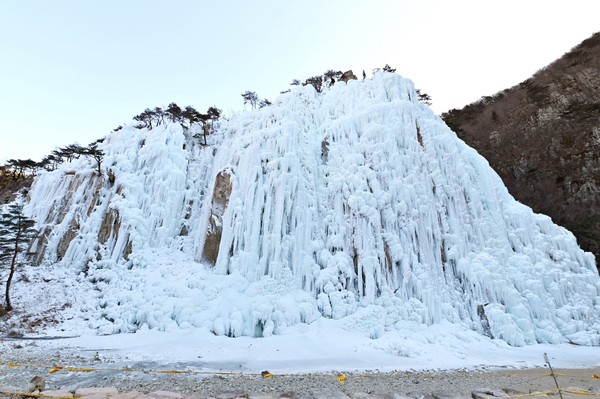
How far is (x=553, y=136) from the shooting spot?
83.0 ft

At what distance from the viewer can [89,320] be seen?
11.7m

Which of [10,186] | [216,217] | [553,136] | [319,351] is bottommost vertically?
[319,351]

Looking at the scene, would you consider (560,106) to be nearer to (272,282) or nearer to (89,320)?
(272,282)

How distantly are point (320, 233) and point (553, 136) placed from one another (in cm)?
2329

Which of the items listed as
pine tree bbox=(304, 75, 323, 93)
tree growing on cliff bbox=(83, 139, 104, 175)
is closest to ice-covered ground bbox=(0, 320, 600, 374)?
tree growing on cliff bbox=(83, 139, 104, 175)

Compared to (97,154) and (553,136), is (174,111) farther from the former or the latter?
(553,136)

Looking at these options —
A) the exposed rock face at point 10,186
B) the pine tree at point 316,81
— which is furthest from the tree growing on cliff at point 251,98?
the exposed rock face at point 10,186

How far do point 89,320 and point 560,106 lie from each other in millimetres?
36497

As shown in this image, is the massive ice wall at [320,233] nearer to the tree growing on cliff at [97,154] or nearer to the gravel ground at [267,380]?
the tree growing on cliff at [97,154]

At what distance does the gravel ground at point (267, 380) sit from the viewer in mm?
6395

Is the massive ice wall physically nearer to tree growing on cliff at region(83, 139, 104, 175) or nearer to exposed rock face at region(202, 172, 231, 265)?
exposed rock face at region(202, 172, 231, 265)

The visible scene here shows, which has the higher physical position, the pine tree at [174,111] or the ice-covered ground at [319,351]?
the pine tree at [174,111]

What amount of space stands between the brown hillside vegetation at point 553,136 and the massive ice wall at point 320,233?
7.81 metres

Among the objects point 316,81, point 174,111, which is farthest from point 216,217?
point 316,81
